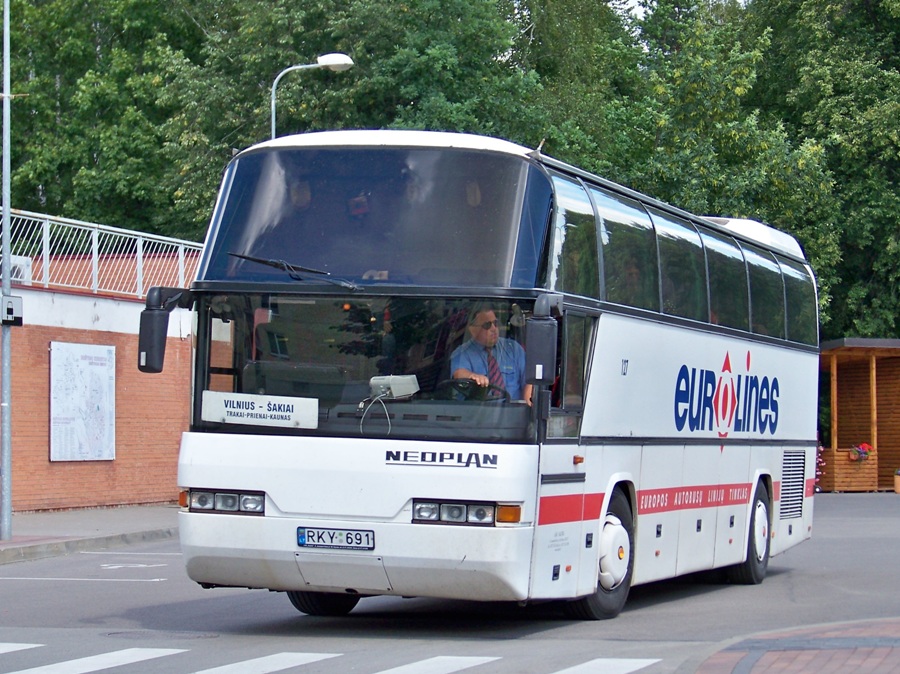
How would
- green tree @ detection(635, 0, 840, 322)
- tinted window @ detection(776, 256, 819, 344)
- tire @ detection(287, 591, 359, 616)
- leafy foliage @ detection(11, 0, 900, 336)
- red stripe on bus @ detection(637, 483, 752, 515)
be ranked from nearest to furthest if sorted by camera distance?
tire @ detection(287, 591, 359, 616) < red stripe on bus @ detection(637, 483, 752, 515) < tinted window @ detection(776, 256, 819, 344) < green tree @ detection(635, 0, 840, 322) < leafy foliage @ detection(11, 0, 900, 336)

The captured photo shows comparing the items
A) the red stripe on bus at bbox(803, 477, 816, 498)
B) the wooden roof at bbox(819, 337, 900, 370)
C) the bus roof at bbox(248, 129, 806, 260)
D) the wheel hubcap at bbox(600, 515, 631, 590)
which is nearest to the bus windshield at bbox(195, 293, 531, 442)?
the bus roof at bbox(248, 129, 806, 260)

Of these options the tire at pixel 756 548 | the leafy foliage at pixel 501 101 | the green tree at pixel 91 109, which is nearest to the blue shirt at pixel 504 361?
the tire at pixel 756 548

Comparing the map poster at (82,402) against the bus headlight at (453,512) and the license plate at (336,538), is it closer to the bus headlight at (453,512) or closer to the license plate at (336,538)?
the license plate at (336,538)

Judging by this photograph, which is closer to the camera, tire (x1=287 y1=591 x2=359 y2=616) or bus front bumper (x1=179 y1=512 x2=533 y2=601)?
bus front bumper (x1=179 y1=512 x2=533 y2=601)

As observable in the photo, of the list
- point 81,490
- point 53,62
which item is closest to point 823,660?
point 81,490

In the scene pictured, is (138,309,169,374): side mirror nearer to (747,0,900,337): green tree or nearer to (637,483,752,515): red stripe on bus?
(637,483,752,515): red stripe on bus

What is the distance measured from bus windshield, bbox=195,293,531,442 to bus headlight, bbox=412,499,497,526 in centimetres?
44

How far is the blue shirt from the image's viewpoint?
33.4 feet

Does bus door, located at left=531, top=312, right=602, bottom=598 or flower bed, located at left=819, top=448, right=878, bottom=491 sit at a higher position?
bus door, located at left=531, top=312, right=602, bottom=598

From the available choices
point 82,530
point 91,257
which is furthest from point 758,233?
point 91,257

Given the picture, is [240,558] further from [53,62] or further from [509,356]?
[53,62]

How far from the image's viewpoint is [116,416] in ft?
89.0

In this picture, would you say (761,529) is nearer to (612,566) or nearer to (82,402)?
(612,566)

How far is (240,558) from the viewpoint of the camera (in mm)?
10375
